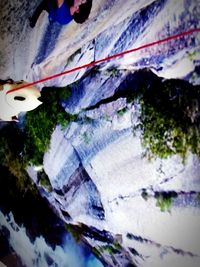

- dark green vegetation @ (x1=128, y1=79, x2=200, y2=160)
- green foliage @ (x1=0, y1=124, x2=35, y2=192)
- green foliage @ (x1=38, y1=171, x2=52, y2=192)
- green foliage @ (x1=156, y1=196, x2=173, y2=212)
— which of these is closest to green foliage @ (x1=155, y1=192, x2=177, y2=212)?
green foliage @ (x1=156, y1=196, x2=173, y2=212)

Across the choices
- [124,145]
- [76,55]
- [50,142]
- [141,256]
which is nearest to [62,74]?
[76,55]

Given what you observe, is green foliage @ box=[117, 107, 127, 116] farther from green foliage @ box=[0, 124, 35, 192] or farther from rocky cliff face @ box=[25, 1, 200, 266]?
green foliage @ box=[0, 124, 35, 192]

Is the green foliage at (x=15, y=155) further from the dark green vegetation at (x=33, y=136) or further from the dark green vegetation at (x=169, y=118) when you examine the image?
the dark green vegetation at (x=169, y=118)

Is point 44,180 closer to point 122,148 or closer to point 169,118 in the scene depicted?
point 122,148

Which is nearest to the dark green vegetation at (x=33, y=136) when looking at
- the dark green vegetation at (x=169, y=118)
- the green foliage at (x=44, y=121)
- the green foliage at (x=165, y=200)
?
the green foliage at (x=44, y=121)

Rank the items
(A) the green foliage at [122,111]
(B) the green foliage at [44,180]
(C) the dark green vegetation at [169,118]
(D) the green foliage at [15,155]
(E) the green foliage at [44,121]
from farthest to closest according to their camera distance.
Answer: (D) the green foliage at [15,155], (B) the green foliage at [44,180], (E) the green foliage at [44,121], (A) the green foliage at [122,111], (C) the dark green vegetation at [169,118]

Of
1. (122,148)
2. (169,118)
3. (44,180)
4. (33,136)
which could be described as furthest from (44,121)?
A: (169,118)

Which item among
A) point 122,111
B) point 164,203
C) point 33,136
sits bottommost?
point 164,203
